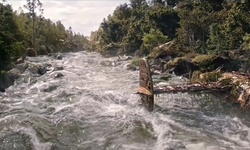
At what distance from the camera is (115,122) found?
42.5 feet

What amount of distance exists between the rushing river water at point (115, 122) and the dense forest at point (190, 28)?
31.0 ft

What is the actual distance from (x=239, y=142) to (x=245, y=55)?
50.0 ft

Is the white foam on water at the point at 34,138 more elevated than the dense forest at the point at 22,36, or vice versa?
the dense forest at the point at 22,36

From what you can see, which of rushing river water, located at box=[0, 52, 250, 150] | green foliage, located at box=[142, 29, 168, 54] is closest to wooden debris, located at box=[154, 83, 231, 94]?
rushing river water, located at box=[0, 52, 250, 150]

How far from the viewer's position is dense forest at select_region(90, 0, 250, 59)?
25875 mm

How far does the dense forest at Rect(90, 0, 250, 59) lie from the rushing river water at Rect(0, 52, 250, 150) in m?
9.45

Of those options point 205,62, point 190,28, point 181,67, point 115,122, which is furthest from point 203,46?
point 115,122

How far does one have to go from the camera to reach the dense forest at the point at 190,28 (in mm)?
25875

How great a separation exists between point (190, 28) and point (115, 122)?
83.2 feet

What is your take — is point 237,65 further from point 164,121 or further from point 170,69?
point 164,121

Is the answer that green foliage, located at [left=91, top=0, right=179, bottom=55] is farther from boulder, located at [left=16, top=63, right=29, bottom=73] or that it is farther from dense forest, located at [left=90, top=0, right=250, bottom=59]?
boulder, located at [left=16, top=63, right=29, bottom=73]

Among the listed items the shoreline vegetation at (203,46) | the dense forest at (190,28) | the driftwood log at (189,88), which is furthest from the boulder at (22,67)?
the driftwood log at (189,88)

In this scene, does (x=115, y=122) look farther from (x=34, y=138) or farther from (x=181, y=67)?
(x=181, y=67)

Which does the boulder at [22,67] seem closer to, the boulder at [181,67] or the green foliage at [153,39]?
the boulder at [181,67]
